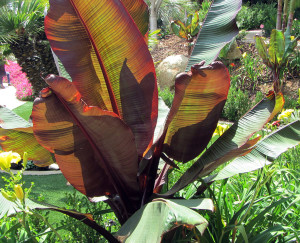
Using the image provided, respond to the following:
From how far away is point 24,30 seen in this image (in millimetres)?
9195

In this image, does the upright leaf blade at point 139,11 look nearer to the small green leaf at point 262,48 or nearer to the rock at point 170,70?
the small green leaf at point 262,48

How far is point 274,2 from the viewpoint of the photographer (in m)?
23.4

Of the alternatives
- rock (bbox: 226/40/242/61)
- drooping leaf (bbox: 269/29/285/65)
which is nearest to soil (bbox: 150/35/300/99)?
rock (bbox: 226/40/242/61)

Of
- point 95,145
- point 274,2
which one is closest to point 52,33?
point 95,145

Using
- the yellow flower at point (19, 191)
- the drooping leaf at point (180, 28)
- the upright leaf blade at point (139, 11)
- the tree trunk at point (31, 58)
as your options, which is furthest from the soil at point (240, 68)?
the yellow flower at point (19, 191)

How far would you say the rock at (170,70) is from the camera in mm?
12414

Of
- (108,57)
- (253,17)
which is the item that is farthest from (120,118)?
(253,17)

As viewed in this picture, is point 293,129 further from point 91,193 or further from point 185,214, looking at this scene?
point 91,193

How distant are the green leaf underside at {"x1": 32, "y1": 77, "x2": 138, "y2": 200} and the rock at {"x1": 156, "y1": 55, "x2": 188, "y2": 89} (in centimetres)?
1053

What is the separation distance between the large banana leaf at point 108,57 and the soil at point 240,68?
169 inches

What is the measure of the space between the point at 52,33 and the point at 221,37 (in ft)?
3.53

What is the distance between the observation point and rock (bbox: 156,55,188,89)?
12414 mm

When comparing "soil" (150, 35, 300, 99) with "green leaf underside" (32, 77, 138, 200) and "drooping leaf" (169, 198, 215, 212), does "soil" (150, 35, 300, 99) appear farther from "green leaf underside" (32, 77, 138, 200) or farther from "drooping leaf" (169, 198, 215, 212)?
"drooping leaf" (169, 198, 215, 212)

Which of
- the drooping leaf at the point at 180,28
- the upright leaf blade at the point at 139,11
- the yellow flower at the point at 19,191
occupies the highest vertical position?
the upright leaf blade at the point at 139,11
